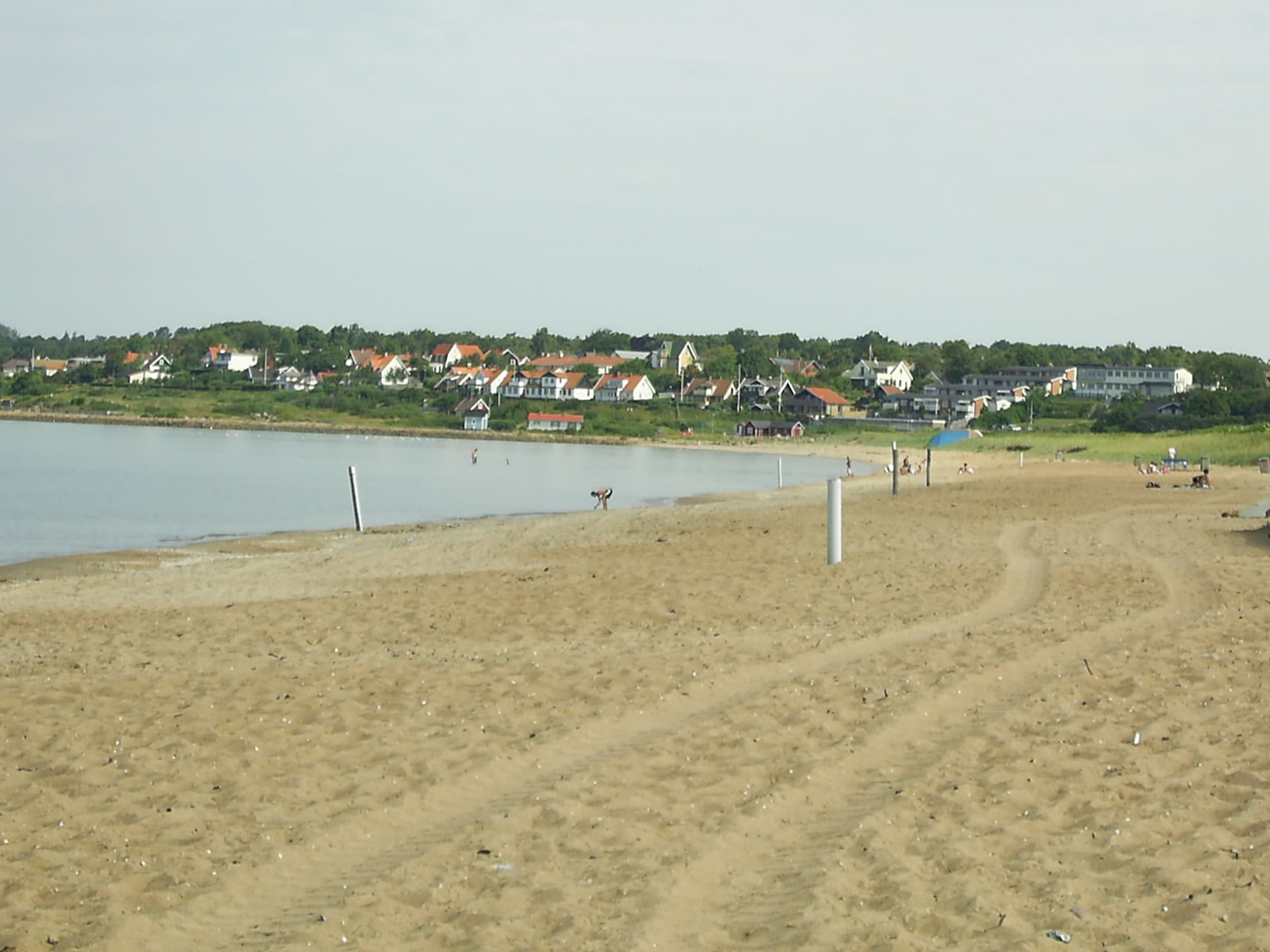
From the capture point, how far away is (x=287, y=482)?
59000 mm

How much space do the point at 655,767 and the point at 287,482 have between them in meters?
53.7

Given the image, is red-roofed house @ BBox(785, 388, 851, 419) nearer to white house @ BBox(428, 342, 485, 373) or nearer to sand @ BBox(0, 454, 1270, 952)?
white house @ BBox(428, 342, 485, 373)

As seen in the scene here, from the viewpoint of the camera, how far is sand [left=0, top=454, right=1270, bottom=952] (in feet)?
18.6

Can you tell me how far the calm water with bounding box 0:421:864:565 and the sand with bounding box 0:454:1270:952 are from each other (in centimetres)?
1948

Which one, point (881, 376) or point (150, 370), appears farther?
point (150, 370)

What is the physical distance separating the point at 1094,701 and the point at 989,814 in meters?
2.66

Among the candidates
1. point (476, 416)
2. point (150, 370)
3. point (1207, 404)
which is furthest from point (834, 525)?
point (150, 370)

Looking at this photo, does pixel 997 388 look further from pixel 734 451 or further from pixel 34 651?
pixel 34 651

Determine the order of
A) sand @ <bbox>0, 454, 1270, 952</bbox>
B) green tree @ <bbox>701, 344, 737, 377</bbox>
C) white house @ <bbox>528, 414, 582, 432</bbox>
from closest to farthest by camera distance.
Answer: sand @ <bbox>0, 454, 1270, 952</bbox>
white house @ <bbox>528, 414, 582, 432</bbox>
green tree @ <bbox>701, 344, 737, 377</bbox>

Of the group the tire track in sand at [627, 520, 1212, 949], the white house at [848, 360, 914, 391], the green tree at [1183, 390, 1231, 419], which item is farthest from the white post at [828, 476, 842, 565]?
the white house at [848, 360, 914, 391]

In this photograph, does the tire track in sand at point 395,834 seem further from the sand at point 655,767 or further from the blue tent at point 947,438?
the blue tent at point 947,438

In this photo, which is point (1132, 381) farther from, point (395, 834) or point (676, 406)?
point (395, 834)

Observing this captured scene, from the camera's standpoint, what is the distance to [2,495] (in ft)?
156

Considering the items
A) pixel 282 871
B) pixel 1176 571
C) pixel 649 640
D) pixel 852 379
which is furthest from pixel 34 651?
pixel 852 379
